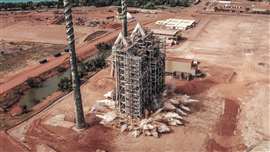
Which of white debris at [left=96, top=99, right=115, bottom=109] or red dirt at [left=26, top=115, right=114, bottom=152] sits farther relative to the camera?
white debris at [left=96, top=99, right=115, bottom=109]

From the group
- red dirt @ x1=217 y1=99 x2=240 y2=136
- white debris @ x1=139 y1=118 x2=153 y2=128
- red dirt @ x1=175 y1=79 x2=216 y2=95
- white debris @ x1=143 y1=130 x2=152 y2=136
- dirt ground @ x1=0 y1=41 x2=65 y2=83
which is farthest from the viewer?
dirt ground @ x1=0 y1=41 x2=65 y2=83

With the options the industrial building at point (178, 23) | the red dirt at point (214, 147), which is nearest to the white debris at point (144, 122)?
the red dirt at point (214, 147)

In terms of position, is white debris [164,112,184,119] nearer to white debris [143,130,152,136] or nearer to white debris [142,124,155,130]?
white debris [142,124,155,130]

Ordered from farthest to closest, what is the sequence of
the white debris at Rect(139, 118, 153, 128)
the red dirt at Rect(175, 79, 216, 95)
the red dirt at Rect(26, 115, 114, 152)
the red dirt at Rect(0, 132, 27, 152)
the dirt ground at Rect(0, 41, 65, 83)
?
the dirt ground at Rect(0, 41, 65, 83)
the red dirt at Rect(175, 79, 216, 95)
the white debris at Rect(139, 118, 153, 128)
the red dirt at Rect(26, 115, 114, 152)
the red dirt at Rect(0, 132, 27, 152)

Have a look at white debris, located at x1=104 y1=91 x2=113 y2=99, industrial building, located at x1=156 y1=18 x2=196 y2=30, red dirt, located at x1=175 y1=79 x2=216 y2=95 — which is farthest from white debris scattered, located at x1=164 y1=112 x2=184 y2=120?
industrial building, located at x1=156 y1=18 x2=196 y2=30

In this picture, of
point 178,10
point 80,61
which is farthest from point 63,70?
point 178,10

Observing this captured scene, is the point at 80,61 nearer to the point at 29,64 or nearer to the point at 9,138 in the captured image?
the point at 29,64

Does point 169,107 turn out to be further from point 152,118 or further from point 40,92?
point 40,92
